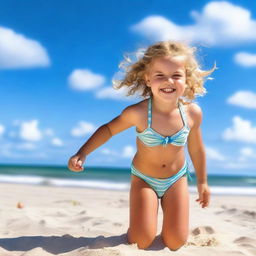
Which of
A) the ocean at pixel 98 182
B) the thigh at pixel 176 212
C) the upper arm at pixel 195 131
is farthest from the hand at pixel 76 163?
the ocean at pixel 98 182

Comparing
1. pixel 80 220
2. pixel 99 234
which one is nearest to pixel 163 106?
pixel 99 234

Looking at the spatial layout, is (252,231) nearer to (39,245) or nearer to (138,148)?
(138,148)

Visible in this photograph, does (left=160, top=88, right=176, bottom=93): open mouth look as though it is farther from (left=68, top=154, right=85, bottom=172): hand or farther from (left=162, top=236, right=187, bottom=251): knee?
(left=162, top=236, right=187, bottom=251): knee

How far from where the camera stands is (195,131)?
404cm

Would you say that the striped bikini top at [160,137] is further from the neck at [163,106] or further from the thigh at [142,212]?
the thigh at [142,212]

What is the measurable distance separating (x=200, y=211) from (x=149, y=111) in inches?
107

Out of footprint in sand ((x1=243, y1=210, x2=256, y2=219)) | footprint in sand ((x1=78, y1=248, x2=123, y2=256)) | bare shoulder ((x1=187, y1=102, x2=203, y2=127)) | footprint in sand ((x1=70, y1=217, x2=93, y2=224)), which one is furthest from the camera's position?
footprint in sand ((x1=243, y1=210, x2=256, y2=219))

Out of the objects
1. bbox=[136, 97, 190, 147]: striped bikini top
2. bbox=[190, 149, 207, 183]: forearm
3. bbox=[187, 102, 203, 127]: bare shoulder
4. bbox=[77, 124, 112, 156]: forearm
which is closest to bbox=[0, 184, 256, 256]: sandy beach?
bbox=[190, 149, 207, 183]: forearm

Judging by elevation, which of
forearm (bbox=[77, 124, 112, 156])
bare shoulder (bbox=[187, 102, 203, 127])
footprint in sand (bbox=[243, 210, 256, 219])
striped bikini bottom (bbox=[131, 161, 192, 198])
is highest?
bare shoulder (bbox=[187, 102, 203, 127])

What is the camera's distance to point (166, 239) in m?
3.66

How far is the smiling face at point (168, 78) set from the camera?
368 cm

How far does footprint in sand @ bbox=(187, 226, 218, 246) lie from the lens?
3.70 m

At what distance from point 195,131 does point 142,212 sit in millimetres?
956

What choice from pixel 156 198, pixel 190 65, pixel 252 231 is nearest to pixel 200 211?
pixel 252 231
